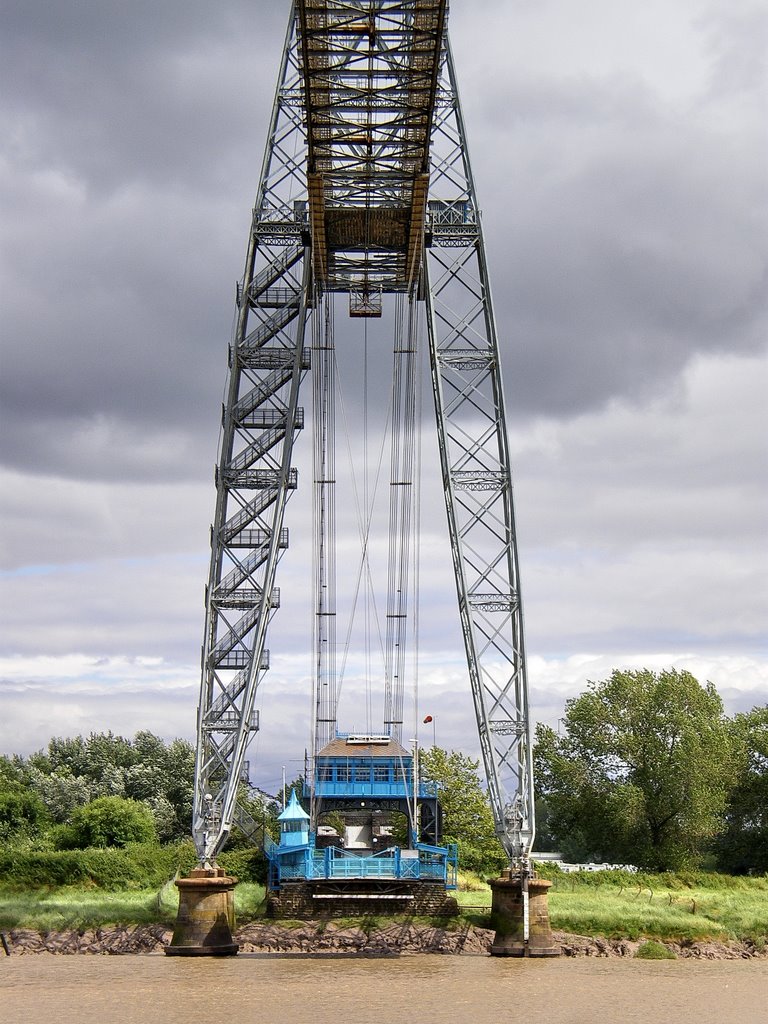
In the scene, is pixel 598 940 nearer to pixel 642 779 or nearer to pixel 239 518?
pixel 239 518

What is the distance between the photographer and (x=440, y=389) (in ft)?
130

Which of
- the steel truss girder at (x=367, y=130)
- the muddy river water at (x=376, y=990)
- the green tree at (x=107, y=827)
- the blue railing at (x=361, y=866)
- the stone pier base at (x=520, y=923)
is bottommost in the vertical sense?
the muddy river water at (x=376, y=990)

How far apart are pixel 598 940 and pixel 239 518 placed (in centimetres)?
1695

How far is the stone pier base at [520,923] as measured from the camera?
1377 inches

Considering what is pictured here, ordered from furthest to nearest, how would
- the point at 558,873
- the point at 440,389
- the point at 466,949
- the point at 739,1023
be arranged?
the point at 558,873
the point at 440,389
the point at 466,949
the point at 739,1023

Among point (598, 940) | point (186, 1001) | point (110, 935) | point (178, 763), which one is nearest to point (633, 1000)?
point (186, 1001)

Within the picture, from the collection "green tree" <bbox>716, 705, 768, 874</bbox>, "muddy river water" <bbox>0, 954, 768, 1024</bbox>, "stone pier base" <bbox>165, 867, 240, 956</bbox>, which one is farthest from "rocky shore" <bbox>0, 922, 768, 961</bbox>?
"green tree" <bbox>716, 705, 768, 874</bbox>

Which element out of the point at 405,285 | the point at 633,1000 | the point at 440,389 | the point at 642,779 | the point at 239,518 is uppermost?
the point at 405,285

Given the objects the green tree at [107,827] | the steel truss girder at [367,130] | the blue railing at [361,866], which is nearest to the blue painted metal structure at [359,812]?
the blue railing at [361,866]

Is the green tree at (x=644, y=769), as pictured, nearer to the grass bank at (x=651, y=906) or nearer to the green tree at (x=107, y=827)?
the grass bank at (x=651, y=906)

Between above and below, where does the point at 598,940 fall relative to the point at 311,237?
below

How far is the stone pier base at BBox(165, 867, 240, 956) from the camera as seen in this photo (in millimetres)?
34344

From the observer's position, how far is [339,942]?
124 feet

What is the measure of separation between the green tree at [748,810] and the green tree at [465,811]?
52.7 feet
